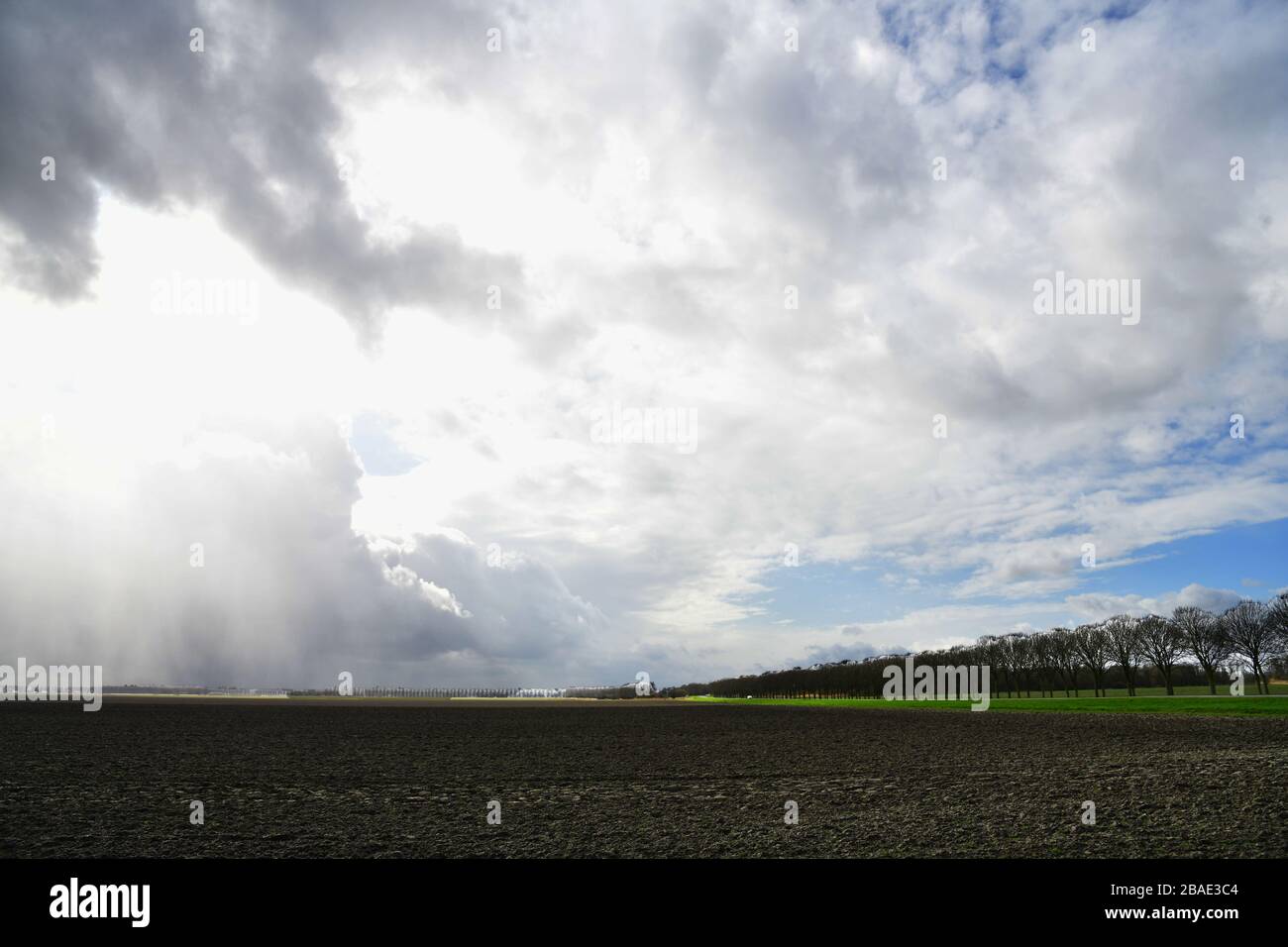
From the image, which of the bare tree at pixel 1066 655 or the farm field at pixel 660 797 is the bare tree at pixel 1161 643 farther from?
the farm field at pixel 660 797

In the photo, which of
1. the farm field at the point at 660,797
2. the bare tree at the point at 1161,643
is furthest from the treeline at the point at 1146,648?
the farm field at the point at 660,797

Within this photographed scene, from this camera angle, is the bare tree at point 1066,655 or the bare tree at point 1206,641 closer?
the bare tree at point 1206,641

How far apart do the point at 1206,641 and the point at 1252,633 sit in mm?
7713

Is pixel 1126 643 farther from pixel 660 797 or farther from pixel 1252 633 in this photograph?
pixel 660 797

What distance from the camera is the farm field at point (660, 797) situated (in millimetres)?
17047

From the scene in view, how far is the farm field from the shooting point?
1705 cm

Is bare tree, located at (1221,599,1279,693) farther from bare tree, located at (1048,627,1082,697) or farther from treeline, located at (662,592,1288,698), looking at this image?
bare tree, located at (1048,627,1082,697)

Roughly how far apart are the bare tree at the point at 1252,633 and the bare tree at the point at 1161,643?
23.8 ft

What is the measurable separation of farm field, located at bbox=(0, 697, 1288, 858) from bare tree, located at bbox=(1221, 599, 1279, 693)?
9793 centimetres

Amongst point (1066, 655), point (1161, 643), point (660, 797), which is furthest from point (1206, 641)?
point (660, 797)

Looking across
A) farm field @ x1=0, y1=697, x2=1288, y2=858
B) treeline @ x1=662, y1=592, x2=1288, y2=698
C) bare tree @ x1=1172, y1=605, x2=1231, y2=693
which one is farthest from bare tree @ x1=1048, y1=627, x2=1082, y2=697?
farm field @ x1=0, y1=697, x2=1288, y2=858
